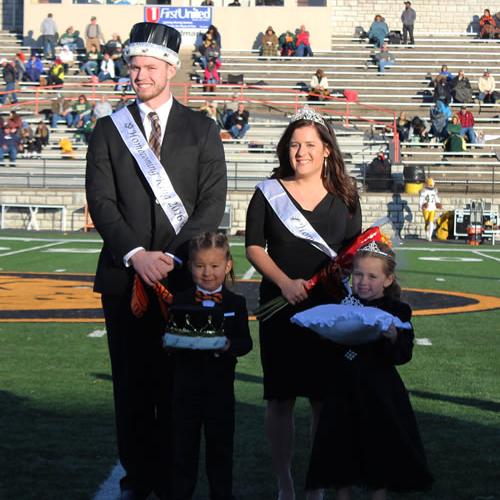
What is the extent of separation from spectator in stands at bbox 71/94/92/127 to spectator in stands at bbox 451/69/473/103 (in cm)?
1027

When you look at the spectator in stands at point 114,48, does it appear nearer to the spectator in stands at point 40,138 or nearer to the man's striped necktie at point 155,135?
the spectator in stands at point 40,138

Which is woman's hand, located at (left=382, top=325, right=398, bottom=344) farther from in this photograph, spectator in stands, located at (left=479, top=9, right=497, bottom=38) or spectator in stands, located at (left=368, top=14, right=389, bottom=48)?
spectator in stands, located at (left=479, top=9, right=497, bottom=38)

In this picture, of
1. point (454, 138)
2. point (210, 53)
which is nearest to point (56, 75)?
point (210, 53)

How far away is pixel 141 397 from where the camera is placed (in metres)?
5.23

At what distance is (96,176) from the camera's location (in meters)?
5.13

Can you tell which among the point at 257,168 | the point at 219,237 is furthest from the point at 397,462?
the point at 257,168

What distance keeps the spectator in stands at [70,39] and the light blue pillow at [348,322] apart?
35958mm

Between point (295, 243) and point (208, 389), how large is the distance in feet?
2.48

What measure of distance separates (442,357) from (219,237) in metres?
5.10

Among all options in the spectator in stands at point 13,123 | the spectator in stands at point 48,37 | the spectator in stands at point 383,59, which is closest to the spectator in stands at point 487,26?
the spectator in stands at point 383,59

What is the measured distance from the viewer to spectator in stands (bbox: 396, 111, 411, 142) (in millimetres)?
33656

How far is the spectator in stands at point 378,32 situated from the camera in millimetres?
40031

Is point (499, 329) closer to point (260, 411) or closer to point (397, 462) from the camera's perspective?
point (260, 411)

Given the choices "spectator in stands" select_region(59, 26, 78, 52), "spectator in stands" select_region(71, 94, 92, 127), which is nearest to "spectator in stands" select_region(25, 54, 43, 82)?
"spectator in stands" select_region(59, 26, 78, 52)
